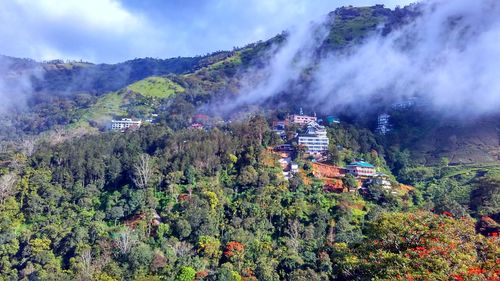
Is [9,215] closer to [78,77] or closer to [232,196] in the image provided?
[232,196]

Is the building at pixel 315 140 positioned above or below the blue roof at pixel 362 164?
above

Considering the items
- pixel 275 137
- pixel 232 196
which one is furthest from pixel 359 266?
pixel 275 137

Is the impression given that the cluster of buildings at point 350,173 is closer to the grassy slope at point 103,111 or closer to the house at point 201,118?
the house at point 201,118

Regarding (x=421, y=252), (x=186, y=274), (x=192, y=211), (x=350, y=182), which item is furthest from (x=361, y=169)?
(x=421, y=252)

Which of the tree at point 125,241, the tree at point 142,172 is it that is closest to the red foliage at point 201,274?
the tree at point 125,241

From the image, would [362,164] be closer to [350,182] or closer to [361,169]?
[361,169]

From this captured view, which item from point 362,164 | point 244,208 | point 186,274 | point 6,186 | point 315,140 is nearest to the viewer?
point 186,274

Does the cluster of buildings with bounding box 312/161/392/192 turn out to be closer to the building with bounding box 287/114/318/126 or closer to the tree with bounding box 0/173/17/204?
the building with bounding box 287/114/318/126
